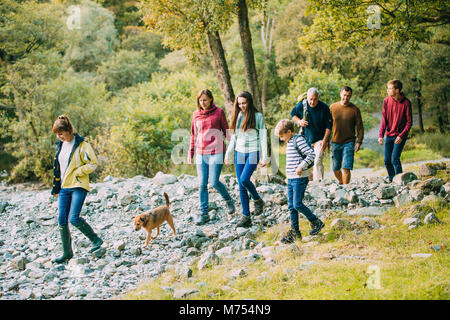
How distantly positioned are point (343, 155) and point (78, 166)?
5478 millimetres

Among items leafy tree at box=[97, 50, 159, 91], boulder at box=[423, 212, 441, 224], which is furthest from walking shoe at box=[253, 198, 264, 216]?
leafy tree at box=[97, 50, 159, 91]

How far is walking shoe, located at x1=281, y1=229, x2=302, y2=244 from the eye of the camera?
560 centimetres

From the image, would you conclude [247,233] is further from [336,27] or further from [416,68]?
[416,68]

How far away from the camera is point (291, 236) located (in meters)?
5.64

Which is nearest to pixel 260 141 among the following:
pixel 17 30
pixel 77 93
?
pixel 77 93

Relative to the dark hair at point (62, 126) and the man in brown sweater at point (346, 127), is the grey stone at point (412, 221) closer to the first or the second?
the man in brown sweater at point (346, 127)

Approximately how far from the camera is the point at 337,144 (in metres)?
8.18

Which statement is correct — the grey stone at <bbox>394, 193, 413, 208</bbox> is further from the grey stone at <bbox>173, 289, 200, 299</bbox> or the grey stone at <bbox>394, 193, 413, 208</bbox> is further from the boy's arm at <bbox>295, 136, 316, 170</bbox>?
the grey stone at <bbox>173, 289, 200, 299</bbox>

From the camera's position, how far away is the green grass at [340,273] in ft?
11.9

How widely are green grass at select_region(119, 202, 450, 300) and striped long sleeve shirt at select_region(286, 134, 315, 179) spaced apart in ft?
3.47

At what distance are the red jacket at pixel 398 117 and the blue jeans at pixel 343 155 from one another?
71cm

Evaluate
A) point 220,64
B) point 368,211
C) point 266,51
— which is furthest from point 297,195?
point 266,51

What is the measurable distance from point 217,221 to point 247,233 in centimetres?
103

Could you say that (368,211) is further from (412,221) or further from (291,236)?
(291,236)
